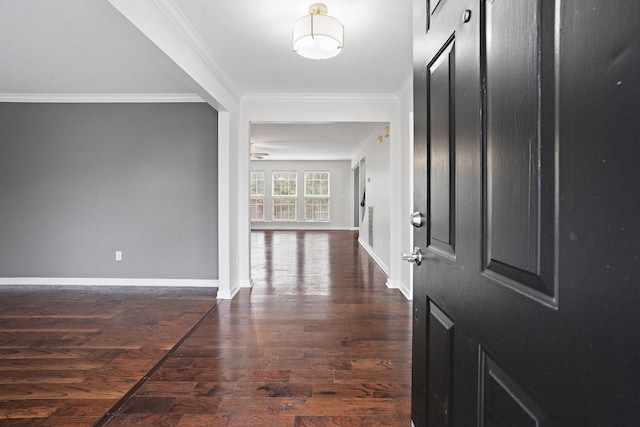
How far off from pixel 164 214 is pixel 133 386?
8.31 ft

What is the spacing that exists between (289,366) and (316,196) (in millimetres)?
9116

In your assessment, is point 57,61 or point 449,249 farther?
point 57,61

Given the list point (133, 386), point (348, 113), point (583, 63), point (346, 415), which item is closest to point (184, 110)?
point (348, 113)

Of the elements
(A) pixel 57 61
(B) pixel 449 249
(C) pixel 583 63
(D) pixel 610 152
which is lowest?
(B) pixel 449 249

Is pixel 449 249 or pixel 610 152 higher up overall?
pixel 610 152

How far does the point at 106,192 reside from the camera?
4090mm

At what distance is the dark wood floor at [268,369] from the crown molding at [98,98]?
243 cm

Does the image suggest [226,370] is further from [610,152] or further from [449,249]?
[610,152]

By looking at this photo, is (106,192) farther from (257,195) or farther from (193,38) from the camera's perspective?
(257,195)

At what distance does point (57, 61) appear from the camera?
3096mm

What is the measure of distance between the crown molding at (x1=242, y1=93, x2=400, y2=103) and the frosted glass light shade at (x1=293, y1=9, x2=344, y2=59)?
5.36 ft

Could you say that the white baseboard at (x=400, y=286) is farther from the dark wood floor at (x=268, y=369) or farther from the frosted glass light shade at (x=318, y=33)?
the frosted glass light shade at (x=318, y=33)

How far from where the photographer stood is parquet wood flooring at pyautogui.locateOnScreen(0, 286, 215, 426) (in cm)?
178

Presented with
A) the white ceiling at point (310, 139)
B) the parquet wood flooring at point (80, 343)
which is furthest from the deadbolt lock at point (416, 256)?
the white ceiling at point (310, 139)
